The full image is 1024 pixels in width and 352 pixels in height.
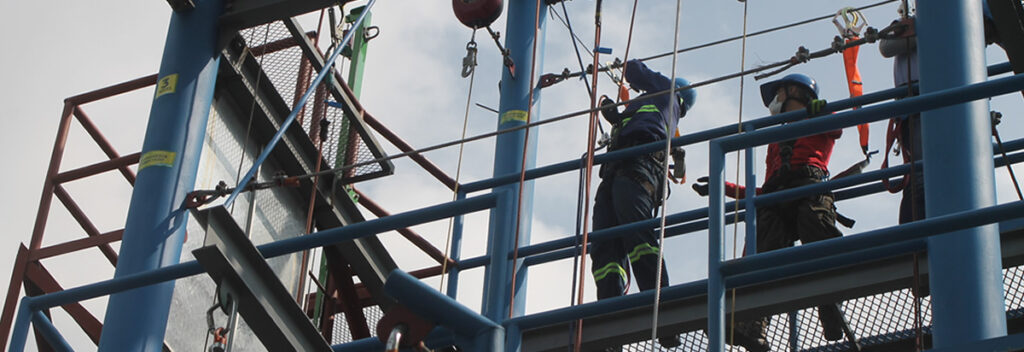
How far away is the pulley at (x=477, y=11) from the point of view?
34.3 feet

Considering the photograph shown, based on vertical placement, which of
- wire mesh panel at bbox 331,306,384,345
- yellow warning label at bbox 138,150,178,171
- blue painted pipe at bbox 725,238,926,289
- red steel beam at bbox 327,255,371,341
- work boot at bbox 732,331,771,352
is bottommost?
blue painted pipe at bbox 725,238,926,289

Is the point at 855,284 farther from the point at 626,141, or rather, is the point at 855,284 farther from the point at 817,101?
the point at 626,141

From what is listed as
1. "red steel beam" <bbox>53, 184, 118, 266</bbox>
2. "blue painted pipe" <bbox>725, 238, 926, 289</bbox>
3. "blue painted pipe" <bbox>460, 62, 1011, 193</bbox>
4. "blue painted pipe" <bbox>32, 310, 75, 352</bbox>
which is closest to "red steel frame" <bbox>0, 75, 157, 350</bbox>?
"red steel beam" <bbox>53, 184, 118, 266</bbox>

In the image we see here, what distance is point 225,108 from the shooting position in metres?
9.77

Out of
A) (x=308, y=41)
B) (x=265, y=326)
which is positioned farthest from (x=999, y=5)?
(x=308, y=41)

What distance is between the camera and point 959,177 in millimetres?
5723

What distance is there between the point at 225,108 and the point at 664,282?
3594mm

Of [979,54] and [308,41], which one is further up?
[308,41]

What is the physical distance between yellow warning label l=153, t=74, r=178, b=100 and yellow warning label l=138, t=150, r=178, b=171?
0.47 meters

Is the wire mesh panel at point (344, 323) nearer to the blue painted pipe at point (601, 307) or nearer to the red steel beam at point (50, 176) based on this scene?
the red steel beam at point (50, 176)

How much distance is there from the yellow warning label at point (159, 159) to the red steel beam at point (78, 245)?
3.74 ft

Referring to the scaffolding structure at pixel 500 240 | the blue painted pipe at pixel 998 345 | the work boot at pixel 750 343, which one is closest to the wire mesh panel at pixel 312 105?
the scaffolding structure at pixel 500 240

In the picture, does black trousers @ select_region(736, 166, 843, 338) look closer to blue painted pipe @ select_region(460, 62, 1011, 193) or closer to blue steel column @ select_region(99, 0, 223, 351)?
blue painted pipe @ select_region(460, 62, 1011, 193)

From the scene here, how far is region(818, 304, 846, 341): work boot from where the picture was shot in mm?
6895
